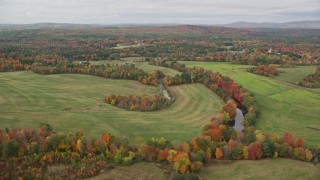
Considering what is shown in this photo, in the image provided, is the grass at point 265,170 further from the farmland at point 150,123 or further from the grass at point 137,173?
the grass at point 137,173

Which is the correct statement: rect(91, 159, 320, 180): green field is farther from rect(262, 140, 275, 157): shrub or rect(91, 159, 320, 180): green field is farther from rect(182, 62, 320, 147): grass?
rect(182, 62, 320, 147): grass

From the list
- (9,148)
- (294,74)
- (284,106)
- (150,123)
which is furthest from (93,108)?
(294,74)

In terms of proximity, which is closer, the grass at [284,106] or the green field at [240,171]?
the green field at [240,171]

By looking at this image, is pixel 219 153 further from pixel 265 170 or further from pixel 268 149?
pixel 268 149

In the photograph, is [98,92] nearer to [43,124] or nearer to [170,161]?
[43,124]

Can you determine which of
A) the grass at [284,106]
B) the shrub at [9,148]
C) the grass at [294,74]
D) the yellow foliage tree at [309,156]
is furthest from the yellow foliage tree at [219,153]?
the grass at [294,74]
